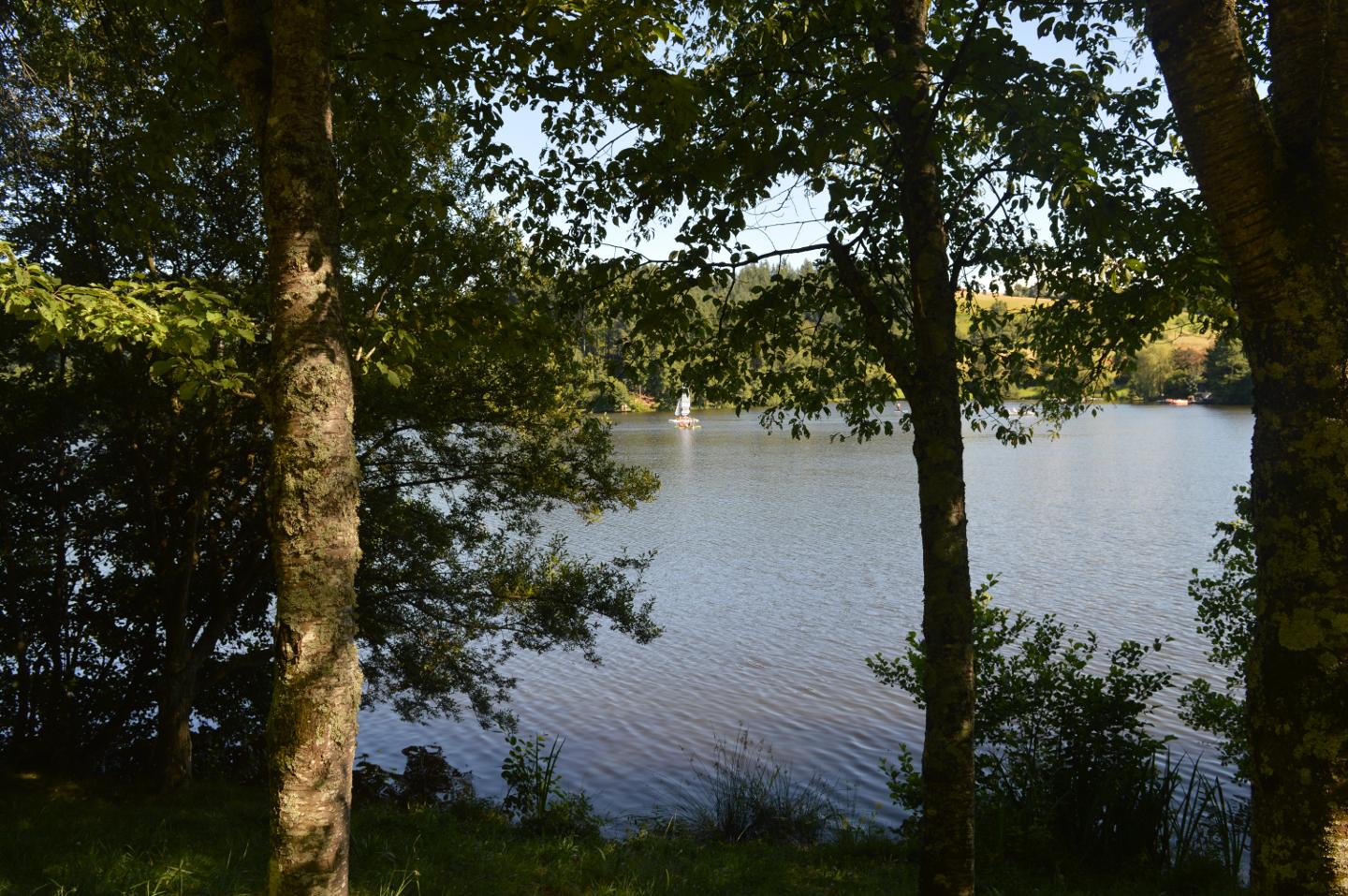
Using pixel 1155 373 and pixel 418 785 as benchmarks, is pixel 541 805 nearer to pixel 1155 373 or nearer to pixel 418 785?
pixel 418 785

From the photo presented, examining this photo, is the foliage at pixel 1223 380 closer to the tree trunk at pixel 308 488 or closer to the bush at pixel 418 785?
the bush at pixel 418 785

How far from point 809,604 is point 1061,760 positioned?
1135 cm

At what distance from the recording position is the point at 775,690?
14.5 m

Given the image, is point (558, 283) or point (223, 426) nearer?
point (558, 283)

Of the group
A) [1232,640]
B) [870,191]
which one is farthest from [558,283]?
[1232,640]

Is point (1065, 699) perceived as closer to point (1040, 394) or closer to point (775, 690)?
point (1040, 394)

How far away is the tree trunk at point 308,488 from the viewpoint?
3.22 m

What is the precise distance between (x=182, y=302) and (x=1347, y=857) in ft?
18.8

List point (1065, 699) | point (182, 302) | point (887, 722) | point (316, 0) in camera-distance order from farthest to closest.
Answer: point (887, 722), point (1065, 699), point (182, 302), point (316, 0)

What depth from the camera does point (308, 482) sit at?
3.24 metres

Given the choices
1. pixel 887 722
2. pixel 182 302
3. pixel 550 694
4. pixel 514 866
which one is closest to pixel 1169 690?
pixel 887 722

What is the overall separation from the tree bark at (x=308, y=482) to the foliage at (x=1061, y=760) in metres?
5.45

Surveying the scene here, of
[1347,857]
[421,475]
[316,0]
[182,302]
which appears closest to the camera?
[1347,857]

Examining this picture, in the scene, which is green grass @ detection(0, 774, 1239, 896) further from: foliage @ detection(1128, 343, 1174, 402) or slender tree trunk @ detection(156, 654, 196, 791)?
foliage @ detection(1128, 343, 1174, 402)
